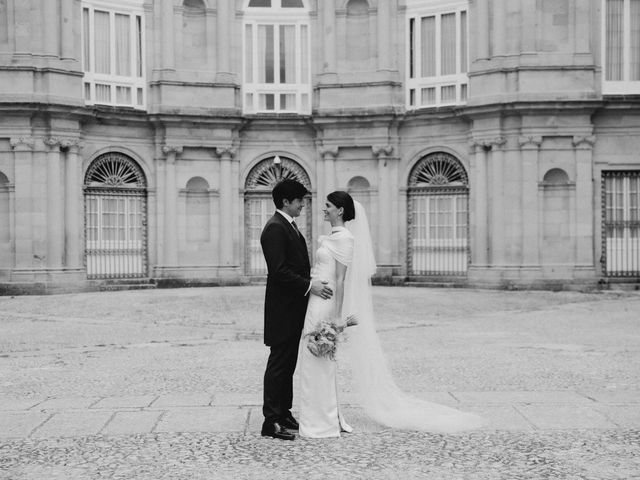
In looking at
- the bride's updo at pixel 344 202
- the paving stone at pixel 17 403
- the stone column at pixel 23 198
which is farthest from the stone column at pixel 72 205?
the bride's updo at pixel 344 202

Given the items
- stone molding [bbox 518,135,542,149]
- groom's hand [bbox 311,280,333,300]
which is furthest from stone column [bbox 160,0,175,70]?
groom's hand [bbox 311,280,333,300]

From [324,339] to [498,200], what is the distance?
64.0 ft

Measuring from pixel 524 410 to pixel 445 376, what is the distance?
248cm

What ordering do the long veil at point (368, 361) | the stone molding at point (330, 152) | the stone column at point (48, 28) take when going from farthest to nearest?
the stone molding at point (330, 152)
the stone column at point (48, 28)
the long veil at point (368, 361)

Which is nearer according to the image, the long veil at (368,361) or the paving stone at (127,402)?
the long veil at (368,361)

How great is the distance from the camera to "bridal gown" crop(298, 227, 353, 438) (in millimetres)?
7840

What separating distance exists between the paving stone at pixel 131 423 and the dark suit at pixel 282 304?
3.71 ft

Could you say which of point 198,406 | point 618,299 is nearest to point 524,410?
point 198,406

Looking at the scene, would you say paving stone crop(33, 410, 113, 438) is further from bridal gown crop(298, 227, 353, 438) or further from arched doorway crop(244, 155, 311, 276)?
arched doorway crop(244, 155, 311, 276)

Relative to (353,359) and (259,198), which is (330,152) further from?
(353,359)

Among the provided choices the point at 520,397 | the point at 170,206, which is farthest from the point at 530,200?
the point at 520,397

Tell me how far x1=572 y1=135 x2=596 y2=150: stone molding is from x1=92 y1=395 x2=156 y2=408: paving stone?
757 inches

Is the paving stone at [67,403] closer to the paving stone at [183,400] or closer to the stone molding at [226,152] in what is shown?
the paving stone at [183,400]

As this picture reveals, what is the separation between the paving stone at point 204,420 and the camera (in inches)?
316
